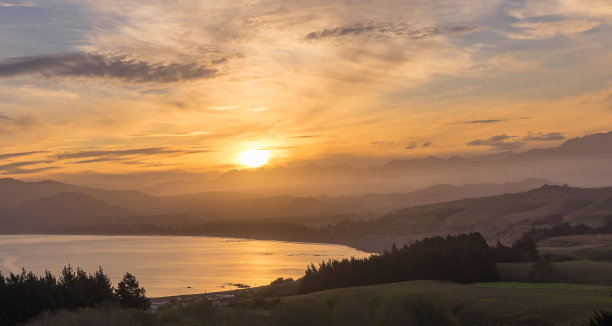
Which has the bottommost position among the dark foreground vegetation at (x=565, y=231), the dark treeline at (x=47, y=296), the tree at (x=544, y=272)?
the tree at (x=544, y=272)

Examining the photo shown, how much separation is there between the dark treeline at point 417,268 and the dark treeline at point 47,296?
30621mm

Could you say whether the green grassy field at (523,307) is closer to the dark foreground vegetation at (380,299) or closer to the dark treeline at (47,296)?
the dark foreground vegetation at (380,299)

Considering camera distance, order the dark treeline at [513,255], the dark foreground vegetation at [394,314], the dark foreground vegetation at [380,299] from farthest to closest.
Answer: the dark treeline at [513,255] < the dark foreground vegetation at [380,299] < the dark foreground vegetation at [394,314]

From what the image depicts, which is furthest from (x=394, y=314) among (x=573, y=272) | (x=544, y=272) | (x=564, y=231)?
(x=564, y=231)

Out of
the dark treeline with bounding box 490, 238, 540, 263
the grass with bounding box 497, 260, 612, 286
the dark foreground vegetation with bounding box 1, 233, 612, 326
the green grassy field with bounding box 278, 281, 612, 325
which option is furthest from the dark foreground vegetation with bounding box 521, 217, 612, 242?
the green grassy field with bounding box 278, 281, 612, 325

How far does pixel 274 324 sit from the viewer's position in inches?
1474

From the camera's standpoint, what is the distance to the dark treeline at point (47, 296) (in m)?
53.4

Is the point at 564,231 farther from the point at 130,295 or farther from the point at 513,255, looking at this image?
the point at 130,295

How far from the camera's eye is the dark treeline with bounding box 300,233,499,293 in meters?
78.4

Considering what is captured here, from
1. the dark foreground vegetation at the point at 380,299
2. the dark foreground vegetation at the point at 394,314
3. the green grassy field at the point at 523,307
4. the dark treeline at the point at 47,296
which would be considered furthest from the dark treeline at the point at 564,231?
the dark treeline at the point at 47,296

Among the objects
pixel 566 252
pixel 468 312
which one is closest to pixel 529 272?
pixel 468 312

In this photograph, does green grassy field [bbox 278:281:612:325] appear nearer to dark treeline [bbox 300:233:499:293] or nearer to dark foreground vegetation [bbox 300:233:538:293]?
dark treeline [bbox 300:233:499:293]

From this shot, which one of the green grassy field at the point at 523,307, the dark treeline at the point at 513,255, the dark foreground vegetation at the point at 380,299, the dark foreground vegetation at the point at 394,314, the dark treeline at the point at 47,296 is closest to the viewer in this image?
the dark foreground vegetation at the point at 394,314

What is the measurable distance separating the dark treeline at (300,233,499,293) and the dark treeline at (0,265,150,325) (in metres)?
30.6
